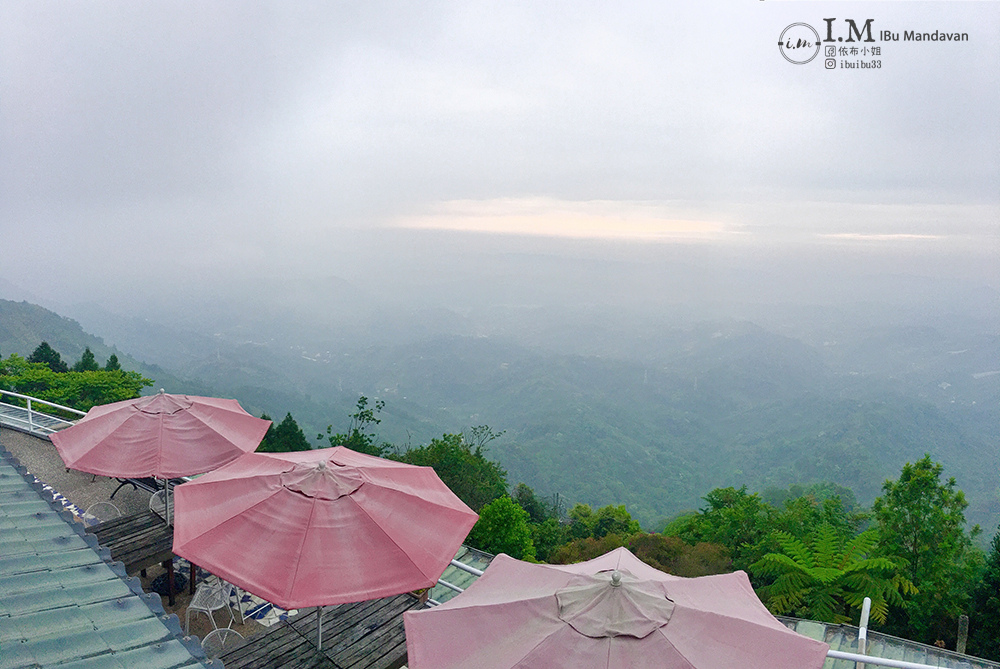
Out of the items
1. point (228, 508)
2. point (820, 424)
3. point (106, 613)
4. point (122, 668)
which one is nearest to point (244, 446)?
point (228, 508)

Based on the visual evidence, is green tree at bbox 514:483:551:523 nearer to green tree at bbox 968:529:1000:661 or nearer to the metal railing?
green tree at bbox 968:529:1000:661

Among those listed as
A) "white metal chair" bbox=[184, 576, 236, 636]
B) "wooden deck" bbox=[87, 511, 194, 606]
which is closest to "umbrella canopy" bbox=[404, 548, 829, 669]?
"white metal chair" bbox=[184, 576, 236, 636]

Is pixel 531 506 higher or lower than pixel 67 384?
lower

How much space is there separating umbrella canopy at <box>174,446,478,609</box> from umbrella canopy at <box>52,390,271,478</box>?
137 cm

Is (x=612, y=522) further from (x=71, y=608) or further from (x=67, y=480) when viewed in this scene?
(x=71, y=608)

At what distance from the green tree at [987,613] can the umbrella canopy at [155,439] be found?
25.4ft

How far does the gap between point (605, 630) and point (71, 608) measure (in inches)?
99.3

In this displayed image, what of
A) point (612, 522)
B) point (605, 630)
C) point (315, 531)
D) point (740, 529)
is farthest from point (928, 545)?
point (612, 522)

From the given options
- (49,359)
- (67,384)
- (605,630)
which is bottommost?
(67,384)

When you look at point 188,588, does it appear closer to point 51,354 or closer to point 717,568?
point 717,568

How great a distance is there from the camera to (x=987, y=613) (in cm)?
556

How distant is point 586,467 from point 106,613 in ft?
248

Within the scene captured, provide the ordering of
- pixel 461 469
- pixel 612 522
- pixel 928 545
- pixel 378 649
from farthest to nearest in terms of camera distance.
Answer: pixel 461 469 < pixel 612 522 < pixel 928 545 < pixel 378 649

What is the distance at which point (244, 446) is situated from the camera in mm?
6211
